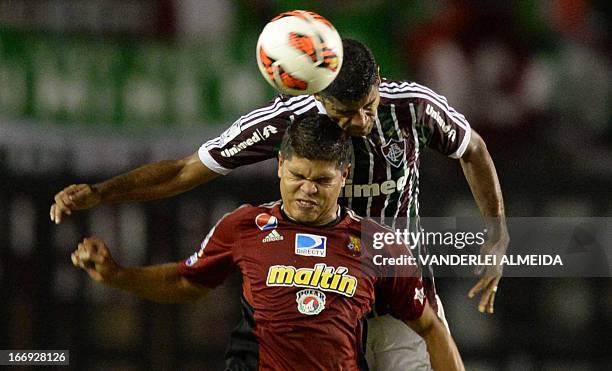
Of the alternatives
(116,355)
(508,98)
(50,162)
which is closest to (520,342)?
(508,98)

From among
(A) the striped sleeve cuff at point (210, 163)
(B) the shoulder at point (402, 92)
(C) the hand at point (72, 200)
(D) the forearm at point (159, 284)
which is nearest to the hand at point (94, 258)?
(D) the forearm at point (159, 284)

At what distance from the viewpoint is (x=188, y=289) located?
3.19 metres

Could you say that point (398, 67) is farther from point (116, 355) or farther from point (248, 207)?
point (116, 355)

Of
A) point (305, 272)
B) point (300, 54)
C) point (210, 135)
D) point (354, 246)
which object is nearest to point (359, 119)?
point (300, 54)

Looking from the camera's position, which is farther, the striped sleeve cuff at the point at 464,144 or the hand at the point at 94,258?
the striped sleeve cuff at the point at 464,144

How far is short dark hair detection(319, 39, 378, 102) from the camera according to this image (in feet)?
9.75

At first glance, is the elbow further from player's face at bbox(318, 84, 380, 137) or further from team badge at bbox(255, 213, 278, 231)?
team badge at bbox(255, 213, 278, 231)

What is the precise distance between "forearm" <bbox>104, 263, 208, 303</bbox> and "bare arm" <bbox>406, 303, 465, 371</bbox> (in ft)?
2.38

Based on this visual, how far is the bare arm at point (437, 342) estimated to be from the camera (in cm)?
304

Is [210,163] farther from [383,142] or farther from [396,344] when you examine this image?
[396,344]

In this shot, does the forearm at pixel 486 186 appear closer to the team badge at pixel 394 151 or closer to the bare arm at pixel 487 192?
the bare arm at pixel 487 192

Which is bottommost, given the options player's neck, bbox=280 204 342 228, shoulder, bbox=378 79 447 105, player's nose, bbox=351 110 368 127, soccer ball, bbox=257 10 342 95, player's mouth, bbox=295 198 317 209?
player's neck, bbox=280 204 342 228

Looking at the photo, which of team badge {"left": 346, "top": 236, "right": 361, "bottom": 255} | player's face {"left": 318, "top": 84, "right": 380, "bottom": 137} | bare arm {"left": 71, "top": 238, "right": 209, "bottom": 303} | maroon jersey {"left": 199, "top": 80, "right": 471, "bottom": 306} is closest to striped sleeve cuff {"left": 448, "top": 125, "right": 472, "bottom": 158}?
Result: maroon jersey {"left": 199, "top": 80, "right": 471, "bottom": 306}

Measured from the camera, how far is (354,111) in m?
3.02
